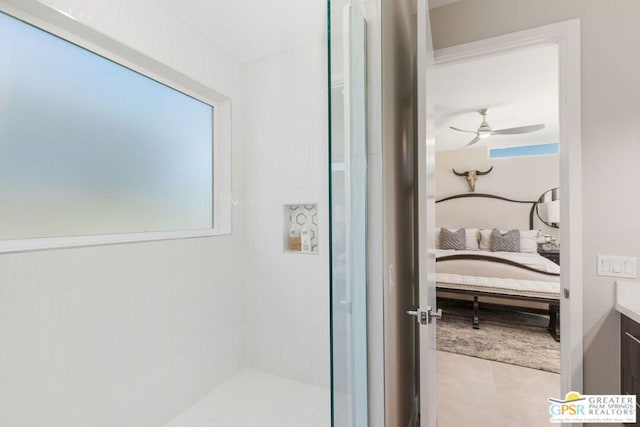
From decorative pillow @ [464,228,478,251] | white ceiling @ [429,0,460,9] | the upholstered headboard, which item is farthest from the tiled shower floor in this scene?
the upholstered headboard

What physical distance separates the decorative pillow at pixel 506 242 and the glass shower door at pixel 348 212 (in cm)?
528

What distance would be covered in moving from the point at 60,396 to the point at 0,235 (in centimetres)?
74

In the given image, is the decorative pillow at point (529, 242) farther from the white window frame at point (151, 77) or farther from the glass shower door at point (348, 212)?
the glass shower door at point (348, 212)

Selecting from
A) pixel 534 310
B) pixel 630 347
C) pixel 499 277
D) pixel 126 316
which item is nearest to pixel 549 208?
pixel 499 277

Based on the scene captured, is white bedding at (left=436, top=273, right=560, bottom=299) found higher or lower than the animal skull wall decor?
lower

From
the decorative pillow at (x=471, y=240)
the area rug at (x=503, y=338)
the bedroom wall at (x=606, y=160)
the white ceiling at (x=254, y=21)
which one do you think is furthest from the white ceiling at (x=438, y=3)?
the decorative pillow at (x=471, y=240)

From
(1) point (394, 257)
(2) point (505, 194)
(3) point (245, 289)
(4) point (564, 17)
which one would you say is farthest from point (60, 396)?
(2) point (505, 194)

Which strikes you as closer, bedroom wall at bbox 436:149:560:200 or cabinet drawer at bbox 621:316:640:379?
cabinet drawer at bbox 621:316:640:379

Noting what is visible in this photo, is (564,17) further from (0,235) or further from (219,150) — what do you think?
(0,235)

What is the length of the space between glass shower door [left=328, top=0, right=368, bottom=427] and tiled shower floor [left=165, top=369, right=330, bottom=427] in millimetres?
1049

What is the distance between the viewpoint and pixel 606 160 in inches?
61.8

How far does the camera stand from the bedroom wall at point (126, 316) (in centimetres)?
129

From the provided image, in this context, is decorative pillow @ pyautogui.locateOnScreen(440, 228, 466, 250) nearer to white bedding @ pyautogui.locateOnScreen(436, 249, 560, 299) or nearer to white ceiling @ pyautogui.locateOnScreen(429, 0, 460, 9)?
white bedding @ pyautogui.locateOnScreen(436, 249, 560, 299)

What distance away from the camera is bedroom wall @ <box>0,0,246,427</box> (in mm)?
1288
